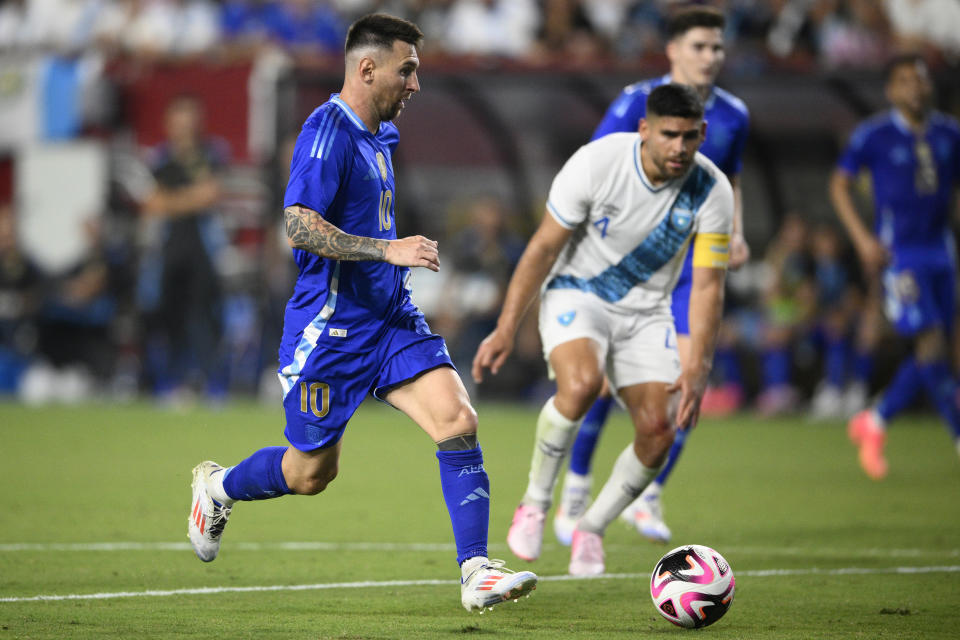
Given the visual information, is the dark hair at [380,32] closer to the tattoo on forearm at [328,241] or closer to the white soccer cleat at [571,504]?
the tattoo on forearm at [328,241]

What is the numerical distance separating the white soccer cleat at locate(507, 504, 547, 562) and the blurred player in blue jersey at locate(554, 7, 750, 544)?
2.86 ft

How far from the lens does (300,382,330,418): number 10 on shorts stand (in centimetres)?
543

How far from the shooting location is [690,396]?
6.05m

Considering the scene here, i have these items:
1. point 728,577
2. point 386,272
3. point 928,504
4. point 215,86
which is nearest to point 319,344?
point 386,272

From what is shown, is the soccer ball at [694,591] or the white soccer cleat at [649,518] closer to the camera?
the soccer ball at [694,591]

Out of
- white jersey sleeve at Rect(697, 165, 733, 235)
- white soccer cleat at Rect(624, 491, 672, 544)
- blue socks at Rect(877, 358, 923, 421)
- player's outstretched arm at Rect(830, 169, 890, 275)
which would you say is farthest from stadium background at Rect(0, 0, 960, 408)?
white jersey sleeve at Rect(697, 165, 733, 235)

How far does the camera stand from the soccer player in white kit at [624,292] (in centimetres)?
614

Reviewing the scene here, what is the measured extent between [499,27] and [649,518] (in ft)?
41.7

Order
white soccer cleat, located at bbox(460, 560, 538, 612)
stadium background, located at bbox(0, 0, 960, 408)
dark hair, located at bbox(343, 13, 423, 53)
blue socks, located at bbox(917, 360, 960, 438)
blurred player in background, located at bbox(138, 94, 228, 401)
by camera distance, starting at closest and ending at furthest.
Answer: white soccer cleat, located at bbox(460, 560, 538, 612), dark hair, located at bbox(343, 13, 423, 53), blue socks, located at bbox(917, 360, 960, 438), blurred player in background, located at bbox(138, 94, 228, 401), stadium background, located at bbox(0, 0, 960, 408)

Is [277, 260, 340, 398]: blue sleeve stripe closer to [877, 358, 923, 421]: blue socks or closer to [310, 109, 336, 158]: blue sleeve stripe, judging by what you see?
[310, 109, 336, 158]: blue sleeve stripe

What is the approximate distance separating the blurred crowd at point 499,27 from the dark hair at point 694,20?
8.77 metres

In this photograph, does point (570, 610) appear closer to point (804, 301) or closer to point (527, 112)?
point (804, 301)

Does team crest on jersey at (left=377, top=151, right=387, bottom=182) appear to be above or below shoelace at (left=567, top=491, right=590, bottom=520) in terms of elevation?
above

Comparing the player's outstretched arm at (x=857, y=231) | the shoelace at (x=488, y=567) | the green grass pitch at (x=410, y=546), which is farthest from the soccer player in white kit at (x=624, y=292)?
the player's outstretched arm at (x=857, y=231)
